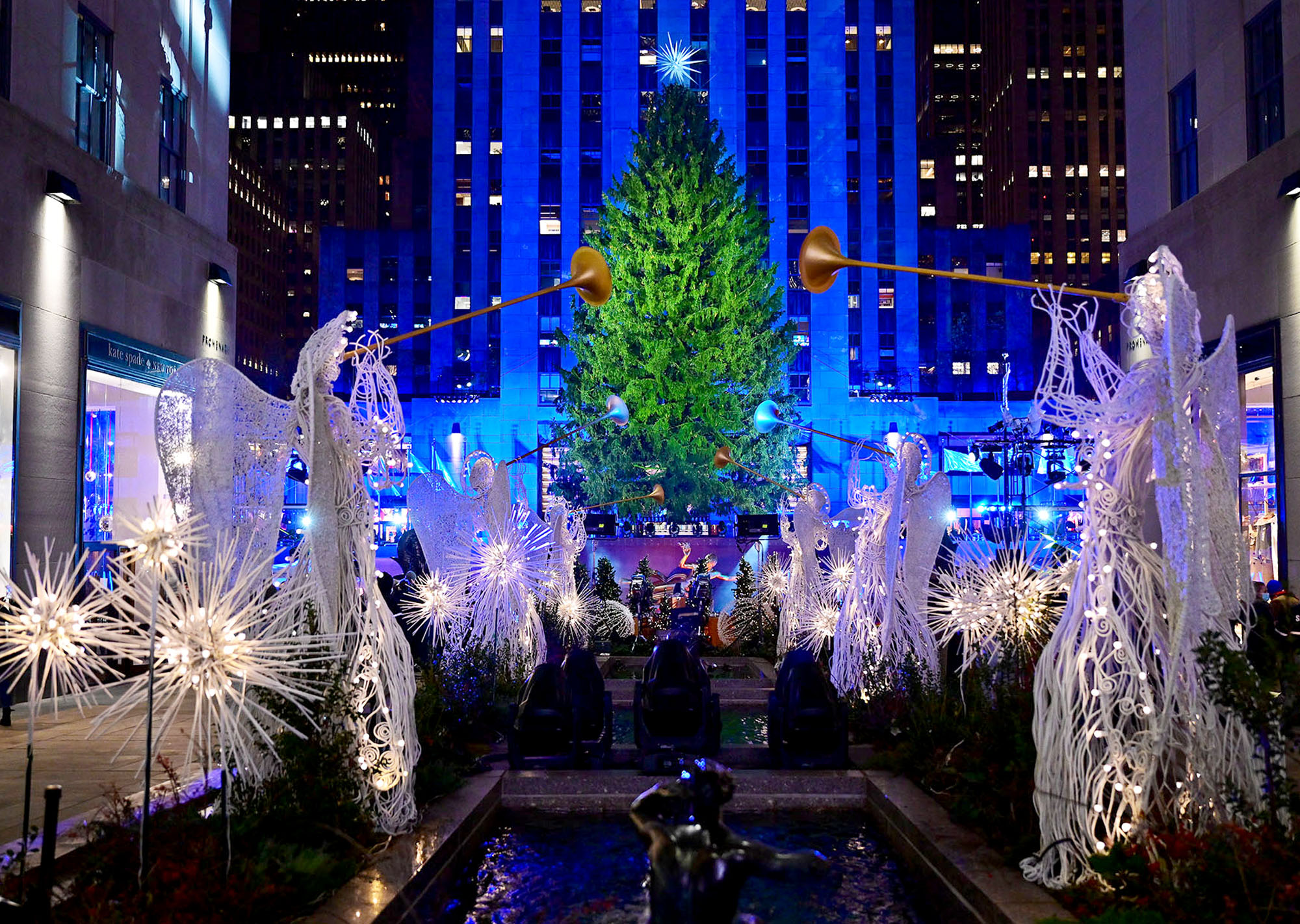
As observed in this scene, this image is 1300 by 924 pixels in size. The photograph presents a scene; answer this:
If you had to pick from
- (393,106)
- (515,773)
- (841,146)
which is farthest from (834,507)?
(393,106)

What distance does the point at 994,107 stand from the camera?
142 meters

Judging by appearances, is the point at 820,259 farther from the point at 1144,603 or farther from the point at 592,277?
the point at 1144,603

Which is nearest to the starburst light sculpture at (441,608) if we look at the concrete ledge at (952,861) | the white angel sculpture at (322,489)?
the white angel sculpture at (322,489)

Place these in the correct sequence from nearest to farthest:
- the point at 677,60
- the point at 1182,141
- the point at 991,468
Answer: the point at 1182,141 → the point at 991,468 → the point at 677,60

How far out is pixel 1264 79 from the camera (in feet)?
65.1

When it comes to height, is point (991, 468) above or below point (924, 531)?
above

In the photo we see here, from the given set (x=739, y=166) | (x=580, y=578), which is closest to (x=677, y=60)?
(x=739, y=166)

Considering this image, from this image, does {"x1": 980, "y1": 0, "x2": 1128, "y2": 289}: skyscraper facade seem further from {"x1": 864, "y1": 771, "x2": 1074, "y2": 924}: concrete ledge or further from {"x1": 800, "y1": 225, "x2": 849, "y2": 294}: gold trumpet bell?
{"x1": 800, "y1": 225, "x2": 849, "y2": 294}: gold trumpet bell

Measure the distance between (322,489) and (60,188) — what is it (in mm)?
12230

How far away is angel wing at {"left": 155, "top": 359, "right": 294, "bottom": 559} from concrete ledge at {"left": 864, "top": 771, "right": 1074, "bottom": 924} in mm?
5095

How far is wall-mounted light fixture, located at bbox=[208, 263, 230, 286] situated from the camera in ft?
76.8

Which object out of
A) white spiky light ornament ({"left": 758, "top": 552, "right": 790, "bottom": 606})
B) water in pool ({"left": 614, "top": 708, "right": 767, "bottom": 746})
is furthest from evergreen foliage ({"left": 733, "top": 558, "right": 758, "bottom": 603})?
water in pool ({"left": 614, "top": 708, "right": 767, "bottom": 746})

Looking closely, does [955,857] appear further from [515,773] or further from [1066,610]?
[515,773]

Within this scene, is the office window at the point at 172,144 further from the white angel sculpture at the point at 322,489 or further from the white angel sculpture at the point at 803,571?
the white angel sculpture at the point at 322,489
